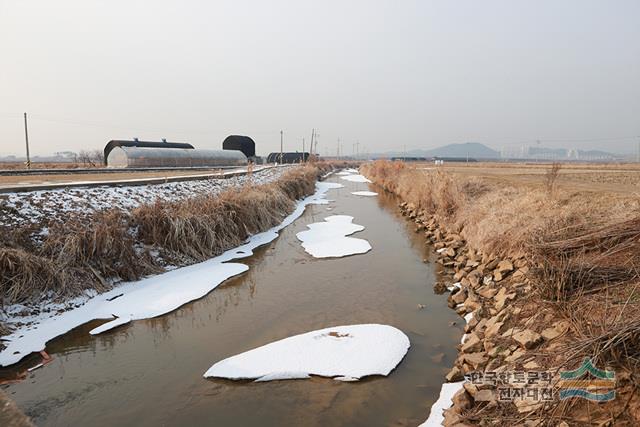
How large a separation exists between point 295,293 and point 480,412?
5.40 meters

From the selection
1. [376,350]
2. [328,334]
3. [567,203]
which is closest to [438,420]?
[376,350]

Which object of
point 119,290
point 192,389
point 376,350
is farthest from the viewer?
point 119,290

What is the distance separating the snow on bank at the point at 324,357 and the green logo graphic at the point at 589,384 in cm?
252

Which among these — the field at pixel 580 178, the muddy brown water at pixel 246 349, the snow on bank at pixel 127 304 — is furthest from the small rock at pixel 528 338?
the field at pixel 580 178

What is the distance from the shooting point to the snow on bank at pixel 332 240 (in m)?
12.8

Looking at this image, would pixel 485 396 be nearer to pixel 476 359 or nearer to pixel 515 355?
pixel 515 355

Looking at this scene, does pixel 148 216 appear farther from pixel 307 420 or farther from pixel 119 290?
pixel 307 420

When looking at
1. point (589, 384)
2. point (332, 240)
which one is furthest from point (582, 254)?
point (332, 240)

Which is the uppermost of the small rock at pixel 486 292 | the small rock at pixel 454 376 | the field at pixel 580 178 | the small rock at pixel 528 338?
the field at pixel 580 178

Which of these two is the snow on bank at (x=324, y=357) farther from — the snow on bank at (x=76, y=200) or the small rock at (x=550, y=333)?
the snow on bank at (x=76, y=200)

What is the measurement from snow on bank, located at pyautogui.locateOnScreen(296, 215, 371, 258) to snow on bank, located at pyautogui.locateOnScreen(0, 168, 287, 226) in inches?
202

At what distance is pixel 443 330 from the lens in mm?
7023

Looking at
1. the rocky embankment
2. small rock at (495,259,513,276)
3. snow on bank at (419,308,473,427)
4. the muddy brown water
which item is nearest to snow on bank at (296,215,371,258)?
the muddy brown water

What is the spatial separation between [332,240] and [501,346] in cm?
929
